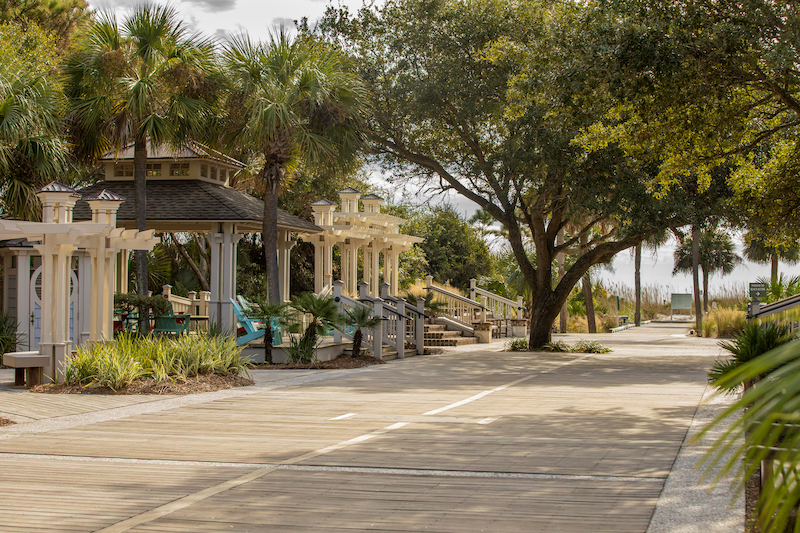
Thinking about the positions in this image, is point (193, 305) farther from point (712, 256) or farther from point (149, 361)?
point (712, 256)

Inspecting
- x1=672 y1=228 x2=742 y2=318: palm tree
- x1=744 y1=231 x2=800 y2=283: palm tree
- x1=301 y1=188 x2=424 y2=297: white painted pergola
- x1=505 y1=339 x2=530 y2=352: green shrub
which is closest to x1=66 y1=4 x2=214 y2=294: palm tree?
x1=301 y1=188 x2=424 y2=297: white painted pergola

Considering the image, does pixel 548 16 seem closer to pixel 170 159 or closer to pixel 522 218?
pixel 522 218

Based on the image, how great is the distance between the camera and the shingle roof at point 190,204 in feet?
62.5

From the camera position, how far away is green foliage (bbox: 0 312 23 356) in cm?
1606

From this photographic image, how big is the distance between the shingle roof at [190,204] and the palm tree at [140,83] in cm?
125

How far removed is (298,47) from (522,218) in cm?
976

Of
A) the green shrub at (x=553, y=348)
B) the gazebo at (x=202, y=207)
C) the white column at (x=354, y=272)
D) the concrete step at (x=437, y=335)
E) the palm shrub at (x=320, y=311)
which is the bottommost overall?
the green shrub at (x=553, y=348)

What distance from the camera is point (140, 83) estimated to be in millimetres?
17156

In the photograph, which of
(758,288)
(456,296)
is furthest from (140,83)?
(758,288)

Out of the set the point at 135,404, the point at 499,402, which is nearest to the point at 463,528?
the point at 499,402

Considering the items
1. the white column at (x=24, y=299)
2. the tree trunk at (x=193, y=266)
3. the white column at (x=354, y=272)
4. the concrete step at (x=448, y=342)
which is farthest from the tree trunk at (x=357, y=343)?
the tree trunk at (x=193, y=266)

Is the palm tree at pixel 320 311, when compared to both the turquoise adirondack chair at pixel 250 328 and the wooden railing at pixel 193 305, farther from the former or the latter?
the wooden railing at pixel 193 305

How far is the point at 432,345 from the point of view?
24.1 meters

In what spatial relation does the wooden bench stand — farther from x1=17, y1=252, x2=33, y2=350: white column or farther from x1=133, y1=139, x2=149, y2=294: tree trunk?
x1=133, y1=139, x2=149, y2=294: tree trunk
